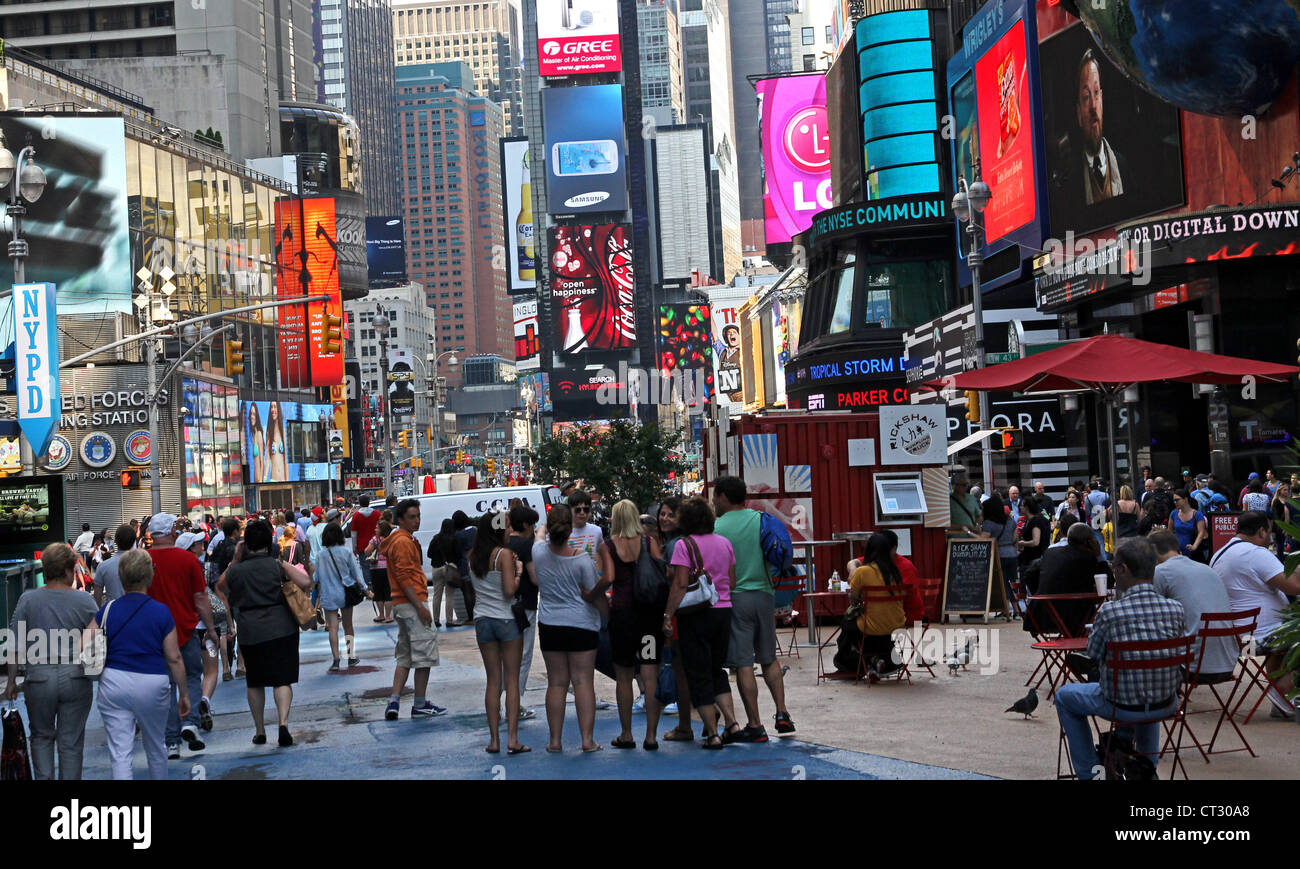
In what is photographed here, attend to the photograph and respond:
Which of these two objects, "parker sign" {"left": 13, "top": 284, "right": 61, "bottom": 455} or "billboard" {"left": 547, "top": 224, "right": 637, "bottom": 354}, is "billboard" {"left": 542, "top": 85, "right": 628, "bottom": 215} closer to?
"billboard" {"left": 547, "top": 224, "right": 637, "bottom": 354}

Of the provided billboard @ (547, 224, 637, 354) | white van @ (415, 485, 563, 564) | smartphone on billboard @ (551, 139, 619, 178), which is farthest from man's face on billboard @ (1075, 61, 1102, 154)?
smartphone on billboard @ (551, 139, 619, 178)

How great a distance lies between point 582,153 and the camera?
184 meters

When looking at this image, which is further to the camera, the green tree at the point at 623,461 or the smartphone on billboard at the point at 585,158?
the smartphone on billboard at the point at 585,158

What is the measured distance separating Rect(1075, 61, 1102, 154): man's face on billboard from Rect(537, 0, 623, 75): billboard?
158 meters

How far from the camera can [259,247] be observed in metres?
81.8

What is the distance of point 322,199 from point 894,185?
45.3 metres

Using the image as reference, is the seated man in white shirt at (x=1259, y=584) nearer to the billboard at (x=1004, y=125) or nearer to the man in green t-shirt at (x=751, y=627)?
the man in green t-shirt at (x=751, y=627)

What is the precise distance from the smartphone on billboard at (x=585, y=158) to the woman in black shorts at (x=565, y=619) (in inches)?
6885

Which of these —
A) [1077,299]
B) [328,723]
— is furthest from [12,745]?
[1077,299]

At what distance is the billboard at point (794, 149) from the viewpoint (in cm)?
8012

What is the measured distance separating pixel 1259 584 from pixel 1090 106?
29.0 meters

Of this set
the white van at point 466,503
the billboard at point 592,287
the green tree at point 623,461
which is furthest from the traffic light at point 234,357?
the billboard at point 592,287

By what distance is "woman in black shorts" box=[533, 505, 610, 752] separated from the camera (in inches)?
435

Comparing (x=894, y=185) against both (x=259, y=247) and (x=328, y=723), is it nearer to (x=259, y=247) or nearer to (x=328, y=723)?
(x=259, y=247)
